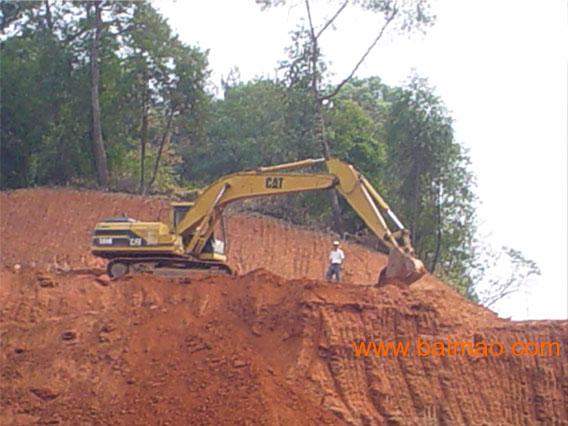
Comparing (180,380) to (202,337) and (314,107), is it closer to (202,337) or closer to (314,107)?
(202,337)

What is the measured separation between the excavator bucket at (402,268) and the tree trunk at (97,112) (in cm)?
1723

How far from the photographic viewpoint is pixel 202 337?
18.0m

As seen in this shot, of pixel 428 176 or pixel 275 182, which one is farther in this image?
pixel 428 176

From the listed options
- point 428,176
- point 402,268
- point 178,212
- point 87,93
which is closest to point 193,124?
point 87,93

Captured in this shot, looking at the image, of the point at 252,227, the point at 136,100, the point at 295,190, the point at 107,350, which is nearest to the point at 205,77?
the point at 136,100

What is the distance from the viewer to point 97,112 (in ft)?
112

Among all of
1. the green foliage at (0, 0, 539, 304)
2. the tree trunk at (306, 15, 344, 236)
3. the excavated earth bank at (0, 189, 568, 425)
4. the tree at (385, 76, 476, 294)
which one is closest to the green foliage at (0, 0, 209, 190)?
the green foliage at (0, 0, 539, 304)

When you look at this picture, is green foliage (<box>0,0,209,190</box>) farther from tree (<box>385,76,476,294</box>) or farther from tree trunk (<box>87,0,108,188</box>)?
tree (<box>385,76,476,294</box>)

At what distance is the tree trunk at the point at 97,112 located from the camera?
3416 centimetres

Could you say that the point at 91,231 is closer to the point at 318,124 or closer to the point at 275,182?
the point at 318,124

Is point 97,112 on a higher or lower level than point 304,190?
higher

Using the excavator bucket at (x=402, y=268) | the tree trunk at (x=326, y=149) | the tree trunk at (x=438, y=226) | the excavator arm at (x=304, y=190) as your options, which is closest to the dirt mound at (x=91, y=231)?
the tree trunk at (x=326, y=149)

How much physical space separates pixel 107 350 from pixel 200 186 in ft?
78.3

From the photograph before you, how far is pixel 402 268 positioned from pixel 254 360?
3402 mm
